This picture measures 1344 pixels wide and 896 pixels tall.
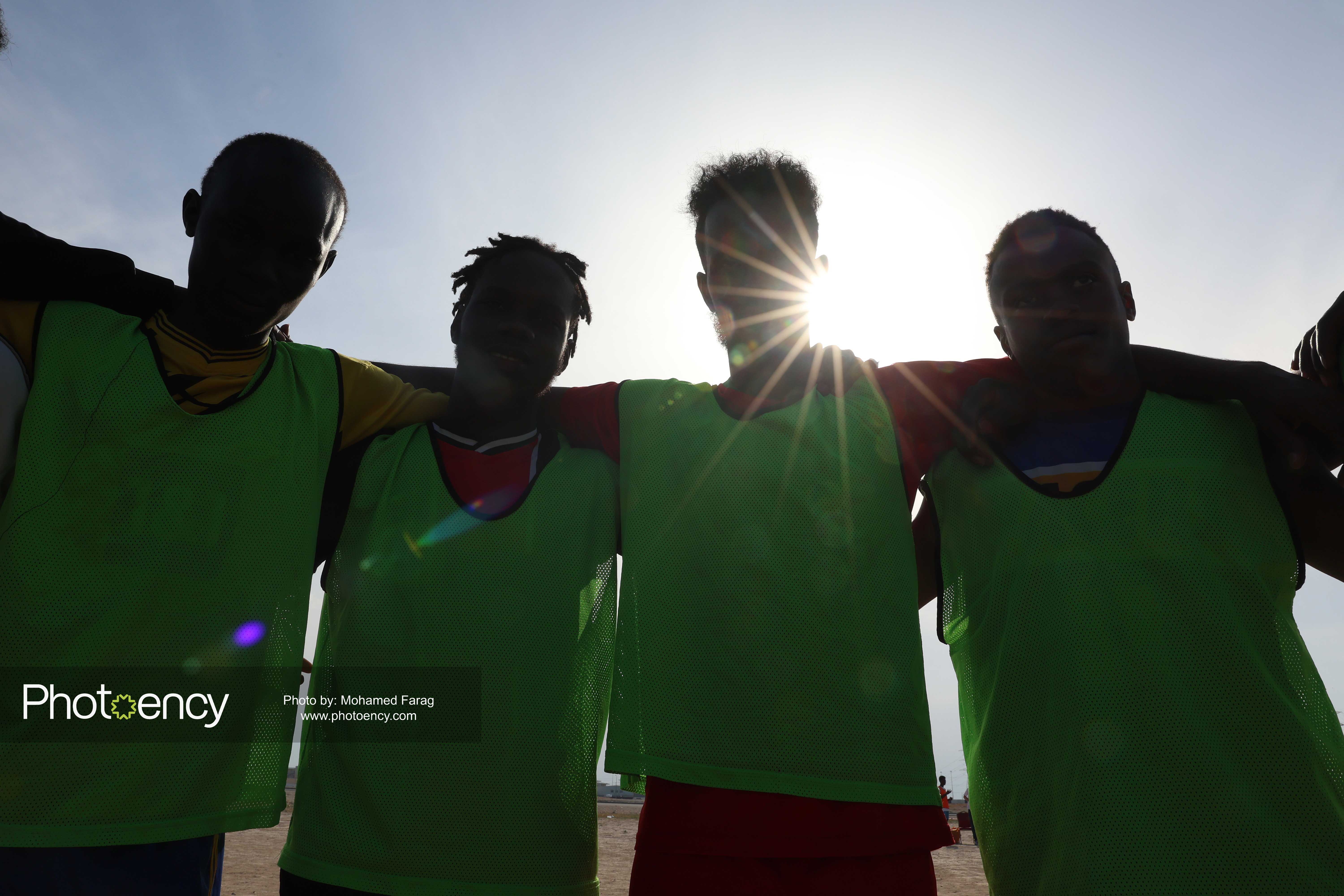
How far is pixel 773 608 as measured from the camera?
2.09m

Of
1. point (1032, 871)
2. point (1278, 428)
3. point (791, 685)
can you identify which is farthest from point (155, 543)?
point (1278, 428)

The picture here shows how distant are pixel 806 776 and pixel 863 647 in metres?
0.38

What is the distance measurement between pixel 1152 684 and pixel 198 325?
2923 millimetres

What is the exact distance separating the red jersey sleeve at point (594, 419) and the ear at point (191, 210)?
4.29 feet

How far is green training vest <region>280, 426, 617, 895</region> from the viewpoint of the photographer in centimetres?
198

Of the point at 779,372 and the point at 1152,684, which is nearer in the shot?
the point at 1152,684

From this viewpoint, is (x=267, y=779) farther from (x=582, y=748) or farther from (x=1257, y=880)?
(x=1257, y=880)

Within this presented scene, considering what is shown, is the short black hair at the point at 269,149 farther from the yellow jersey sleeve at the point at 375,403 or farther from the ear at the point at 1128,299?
the ear at the point at 1128,299

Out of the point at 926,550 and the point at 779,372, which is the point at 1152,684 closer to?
the point at 926,550

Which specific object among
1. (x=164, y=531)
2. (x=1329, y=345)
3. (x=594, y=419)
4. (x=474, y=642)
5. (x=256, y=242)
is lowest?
(x=474, y=642)

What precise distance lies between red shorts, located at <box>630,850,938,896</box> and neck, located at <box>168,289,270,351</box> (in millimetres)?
1925

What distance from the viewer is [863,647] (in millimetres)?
2064

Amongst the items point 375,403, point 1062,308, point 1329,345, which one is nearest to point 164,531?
point 375,403

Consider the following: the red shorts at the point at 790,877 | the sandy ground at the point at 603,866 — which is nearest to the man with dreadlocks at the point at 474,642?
the red shorts at the point at 790,877
